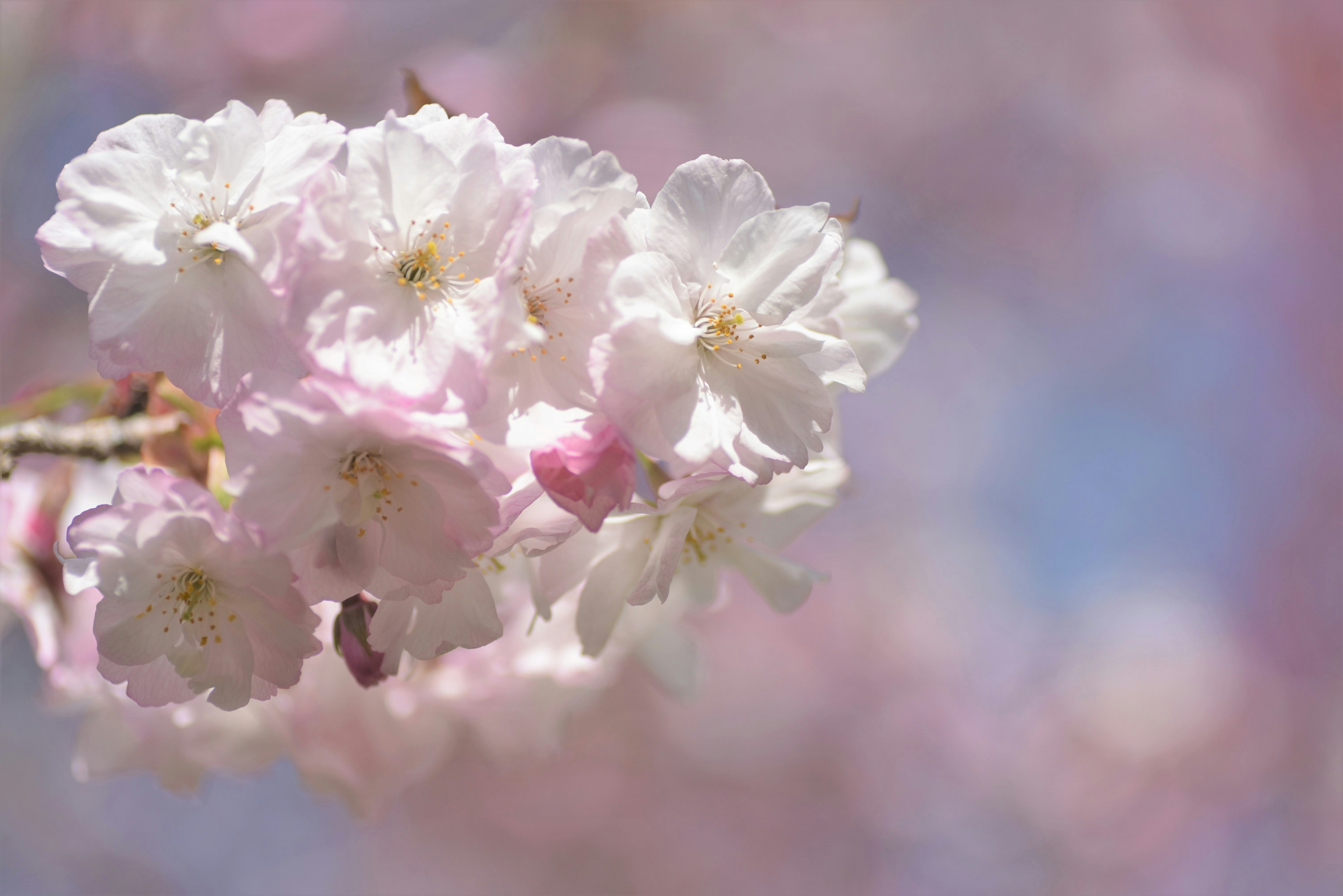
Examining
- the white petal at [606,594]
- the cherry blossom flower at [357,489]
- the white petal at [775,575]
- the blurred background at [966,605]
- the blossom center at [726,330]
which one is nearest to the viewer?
the cherry blossom flower at [357,489]

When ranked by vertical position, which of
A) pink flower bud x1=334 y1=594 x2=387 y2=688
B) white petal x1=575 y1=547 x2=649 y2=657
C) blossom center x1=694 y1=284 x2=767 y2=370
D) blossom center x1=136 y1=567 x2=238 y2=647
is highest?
blossom center x1=694 y1=284 x2=767 y2=370

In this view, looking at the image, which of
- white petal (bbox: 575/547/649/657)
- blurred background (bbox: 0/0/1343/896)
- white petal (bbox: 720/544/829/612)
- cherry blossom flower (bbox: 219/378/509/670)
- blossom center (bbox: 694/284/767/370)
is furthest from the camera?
blurred background (bbox: 0/0/1343/896)

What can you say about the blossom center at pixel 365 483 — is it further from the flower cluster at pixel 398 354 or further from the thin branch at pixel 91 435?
the thin branch at pixel 91 435

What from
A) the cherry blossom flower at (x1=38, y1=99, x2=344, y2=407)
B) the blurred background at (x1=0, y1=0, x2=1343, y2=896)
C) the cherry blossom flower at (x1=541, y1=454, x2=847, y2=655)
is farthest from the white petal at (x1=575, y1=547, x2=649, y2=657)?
the blurred background at (x1=0, y1=0, x2=1343, y2=896)

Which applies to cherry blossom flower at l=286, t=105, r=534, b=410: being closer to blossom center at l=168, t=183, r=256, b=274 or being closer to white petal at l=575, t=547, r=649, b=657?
blossom center at l=168, t=183, r=256, b=274

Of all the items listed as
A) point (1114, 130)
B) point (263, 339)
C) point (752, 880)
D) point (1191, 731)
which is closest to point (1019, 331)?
point (1114, 130)

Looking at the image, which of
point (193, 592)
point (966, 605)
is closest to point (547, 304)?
point (193, 592)

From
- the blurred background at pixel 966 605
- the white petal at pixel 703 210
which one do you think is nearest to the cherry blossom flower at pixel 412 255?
the white petal at pixel 703 210
